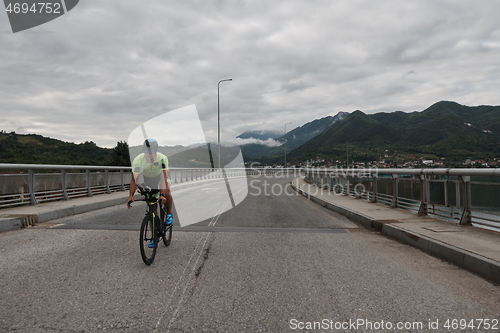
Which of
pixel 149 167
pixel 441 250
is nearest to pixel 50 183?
pixel 149 167

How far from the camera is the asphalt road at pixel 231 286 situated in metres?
3.14

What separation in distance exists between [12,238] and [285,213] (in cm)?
780

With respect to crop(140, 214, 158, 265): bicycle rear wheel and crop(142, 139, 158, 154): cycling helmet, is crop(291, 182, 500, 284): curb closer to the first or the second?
crop(140, 214, 158, 265): bicycle rear wheel

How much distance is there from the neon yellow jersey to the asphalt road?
1349 millimetres

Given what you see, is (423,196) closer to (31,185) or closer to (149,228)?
(149,228)

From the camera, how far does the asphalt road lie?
10.3 feet

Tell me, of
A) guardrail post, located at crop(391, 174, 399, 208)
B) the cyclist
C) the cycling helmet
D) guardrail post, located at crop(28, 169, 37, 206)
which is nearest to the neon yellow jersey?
the cyclist

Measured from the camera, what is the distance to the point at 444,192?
8.17m

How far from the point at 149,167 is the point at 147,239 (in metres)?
1.19

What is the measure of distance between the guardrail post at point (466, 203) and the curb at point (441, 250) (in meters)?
1.49

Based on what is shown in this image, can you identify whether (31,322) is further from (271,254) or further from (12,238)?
(12,238)

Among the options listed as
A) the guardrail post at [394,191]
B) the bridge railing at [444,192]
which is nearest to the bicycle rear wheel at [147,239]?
the bridge railing at [444,192]

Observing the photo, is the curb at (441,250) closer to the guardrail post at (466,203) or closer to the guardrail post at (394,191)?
the guardrail post at (466,203)

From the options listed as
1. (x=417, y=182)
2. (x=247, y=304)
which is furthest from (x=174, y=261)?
(x=417, y=182)
